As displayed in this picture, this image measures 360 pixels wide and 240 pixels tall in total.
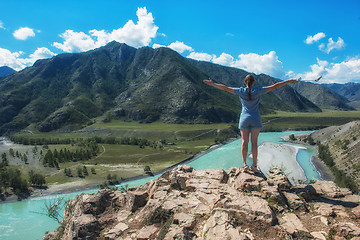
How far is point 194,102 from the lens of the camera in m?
186

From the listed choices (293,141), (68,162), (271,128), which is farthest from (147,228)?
(271,128)

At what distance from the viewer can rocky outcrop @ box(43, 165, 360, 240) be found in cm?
514

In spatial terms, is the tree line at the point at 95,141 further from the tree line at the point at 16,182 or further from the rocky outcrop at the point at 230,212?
the rocky outcrop at the point at 230,212

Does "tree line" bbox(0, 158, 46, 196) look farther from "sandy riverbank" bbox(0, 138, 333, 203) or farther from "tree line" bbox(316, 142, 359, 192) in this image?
"tree line" bbox(316, 142, 359, 192)

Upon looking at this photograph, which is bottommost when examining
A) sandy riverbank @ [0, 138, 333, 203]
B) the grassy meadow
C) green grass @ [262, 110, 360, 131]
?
sandy riverbank @ [0, 138, 333, 203]

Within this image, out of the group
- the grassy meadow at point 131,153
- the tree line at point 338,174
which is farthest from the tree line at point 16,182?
the tree line at point 338,174

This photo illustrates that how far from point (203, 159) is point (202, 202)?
71408 millimetres

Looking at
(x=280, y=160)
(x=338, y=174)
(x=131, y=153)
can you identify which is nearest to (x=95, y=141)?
(x=131, y=153)

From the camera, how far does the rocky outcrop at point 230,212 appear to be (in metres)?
5.14

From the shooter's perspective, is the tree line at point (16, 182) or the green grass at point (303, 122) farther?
the green grass at point (303, 122)

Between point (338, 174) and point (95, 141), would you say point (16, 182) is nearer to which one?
point (95, 141)

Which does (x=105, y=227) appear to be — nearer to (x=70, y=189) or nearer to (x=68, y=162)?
(x=70, y=189)

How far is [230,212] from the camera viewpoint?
5.68m

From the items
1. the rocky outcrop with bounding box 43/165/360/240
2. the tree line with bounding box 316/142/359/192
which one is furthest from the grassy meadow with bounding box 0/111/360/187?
the rocky outcrop with bounding box 43/165/360/240
